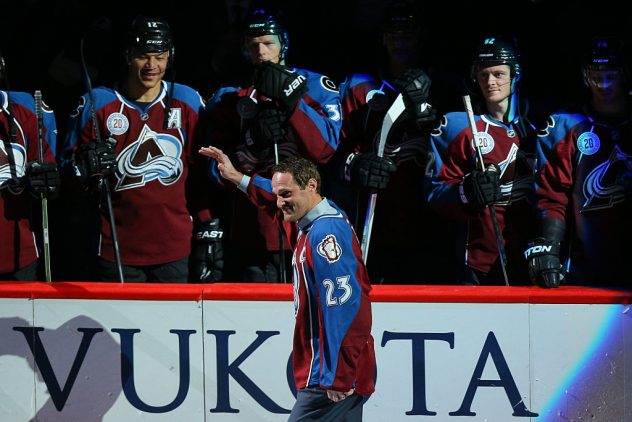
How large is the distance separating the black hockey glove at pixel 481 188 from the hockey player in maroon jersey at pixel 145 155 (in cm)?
133

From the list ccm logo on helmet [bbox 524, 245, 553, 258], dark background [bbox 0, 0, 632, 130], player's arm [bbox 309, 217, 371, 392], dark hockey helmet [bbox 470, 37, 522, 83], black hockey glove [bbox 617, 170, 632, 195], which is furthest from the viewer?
dark background [bbox 0, 0, 632, 130]

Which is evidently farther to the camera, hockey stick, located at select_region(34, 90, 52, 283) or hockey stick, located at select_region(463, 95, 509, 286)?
hockey stick, located at select_region(34, 90, 52, 283)

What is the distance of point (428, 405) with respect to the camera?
16.4 feet

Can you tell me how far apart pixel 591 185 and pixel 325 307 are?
2040mm

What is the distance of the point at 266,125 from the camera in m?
5.66

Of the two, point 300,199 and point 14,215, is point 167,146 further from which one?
point 300,199

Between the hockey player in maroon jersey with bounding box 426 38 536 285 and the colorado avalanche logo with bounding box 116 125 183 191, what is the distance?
132 cm

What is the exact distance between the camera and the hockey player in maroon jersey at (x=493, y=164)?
5668 mm

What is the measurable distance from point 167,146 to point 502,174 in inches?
66.7

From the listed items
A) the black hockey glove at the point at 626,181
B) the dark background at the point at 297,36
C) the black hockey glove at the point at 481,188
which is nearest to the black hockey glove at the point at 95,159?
the dark background at the point at 297,36

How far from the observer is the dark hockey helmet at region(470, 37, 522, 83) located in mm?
5641

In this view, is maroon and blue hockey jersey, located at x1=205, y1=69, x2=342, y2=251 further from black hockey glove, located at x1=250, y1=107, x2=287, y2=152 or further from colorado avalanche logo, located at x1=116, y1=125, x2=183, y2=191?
colorado avalanche logo, located at x1=116, y1=125, x2=183, y2=191

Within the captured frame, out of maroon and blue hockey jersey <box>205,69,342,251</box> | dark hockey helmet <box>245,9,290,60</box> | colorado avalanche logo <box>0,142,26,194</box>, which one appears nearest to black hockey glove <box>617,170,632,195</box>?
maroon and blue hockey jersey <box>205,69,342,251</box>

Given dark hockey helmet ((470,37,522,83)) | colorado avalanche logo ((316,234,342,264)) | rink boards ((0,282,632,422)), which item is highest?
dark hockey helmet ((470,37,522,83))
